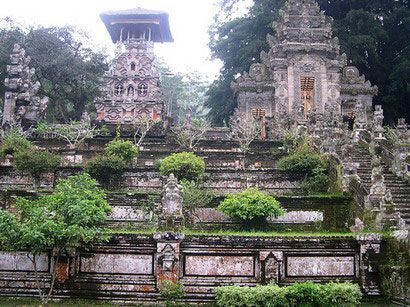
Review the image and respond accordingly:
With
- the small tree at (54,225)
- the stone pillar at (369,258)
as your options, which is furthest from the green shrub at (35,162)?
the stone pillar at (369,258)

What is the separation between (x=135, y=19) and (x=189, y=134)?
22.4 metres

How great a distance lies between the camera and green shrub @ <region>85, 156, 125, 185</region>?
17.9 metres

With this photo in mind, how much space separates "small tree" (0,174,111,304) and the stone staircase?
26.8 feet

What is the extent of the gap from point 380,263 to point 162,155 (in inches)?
479

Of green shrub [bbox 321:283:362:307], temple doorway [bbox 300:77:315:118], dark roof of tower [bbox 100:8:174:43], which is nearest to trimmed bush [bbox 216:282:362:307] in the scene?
green shrub [bbox 321:283:362:307]

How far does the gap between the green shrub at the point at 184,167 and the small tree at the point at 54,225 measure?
5.40 m

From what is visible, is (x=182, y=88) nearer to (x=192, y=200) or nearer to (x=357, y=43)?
(x=357, y=43)

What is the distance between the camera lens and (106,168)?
17.9m

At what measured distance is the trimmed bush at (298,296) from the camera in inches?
400

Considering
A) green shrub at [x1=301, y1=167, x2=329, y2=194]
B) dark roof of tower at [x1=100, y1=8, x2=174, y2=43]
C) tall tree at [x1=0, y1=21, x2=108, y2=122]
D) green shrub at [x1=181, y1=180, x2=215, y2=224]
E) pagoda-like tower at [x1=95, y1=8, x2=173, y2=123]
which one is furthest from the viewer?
dark roof of tower at [x1=100, y1=8, x2=174, y2=43]

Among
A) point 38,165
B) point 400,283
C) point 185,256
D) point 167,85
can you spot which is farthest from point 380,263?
point 167,85

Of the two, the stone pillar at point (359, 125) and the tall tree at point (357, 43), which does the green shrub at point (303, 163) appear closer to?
the stone pillar at point (359, 125)

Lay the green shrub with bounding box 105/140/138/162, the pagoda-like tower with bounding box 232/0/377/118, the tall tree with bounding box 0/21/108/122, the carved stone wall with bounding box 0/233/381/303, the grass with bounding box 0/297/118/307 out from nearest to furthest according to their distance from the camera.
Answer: the grass with bounding box 0/297/118/307 → the carved stone wall with bounding box 0/233/381/303 → the green shrub with bounding box 105/140/138/162 → the pagoda-like tower with bounding box 232/0/377/118 → the tall tree with bounding box 0/21/108/122

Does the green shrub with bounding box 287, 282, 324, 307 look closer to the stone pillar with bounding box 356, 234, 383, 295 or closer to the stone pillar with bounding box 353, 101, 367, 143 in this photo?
the stone pillar with bounding box 356, 234, 383, 295
